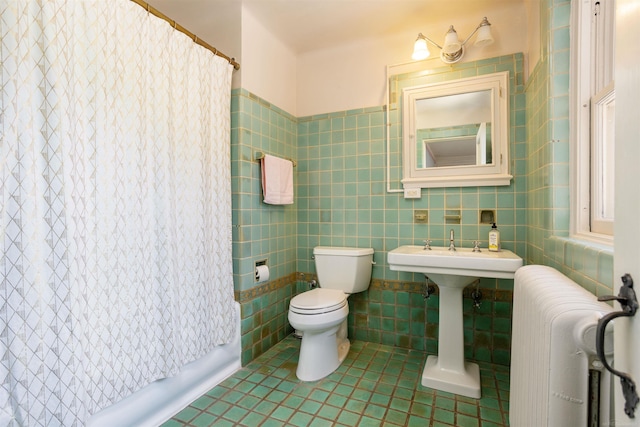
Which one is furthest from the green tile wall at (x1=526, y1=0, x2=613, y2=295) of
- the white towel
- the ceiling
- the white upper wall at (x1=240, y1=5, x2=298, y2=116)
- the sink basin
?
the white upper wall at (x1=240, y1=5, x2=298, y2=116)

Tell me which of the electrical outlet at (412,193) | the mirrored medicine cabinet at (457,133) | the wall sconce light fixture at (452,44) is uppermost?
the wall sconce light fixture at (452,44)

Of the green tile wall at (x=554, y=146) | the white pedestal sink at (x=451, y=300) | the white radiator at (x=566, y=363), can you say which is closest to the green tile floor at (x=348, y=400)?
the white pedestal sink at (x=451, y=300)

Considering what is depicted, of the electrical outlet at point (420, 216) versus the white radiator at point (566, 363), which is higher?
the electrical outlet at point (420, 216)

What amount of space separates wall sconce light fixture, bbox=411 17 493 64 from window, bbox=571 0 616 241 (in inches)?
22.3

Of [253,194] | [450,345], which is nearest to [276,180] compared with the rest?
[253,194]

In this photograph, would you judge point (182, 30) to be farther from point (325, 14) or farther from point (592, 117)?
point (592, 117)

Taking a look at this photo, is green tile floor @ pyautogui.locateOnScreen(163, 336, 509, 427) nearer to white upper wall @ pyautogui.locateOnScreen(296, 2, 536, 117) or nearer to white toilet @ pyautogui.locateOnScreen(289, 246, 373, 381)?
white toilet @ pyautogui.locateOnScreen(289, 246, 373, 381)

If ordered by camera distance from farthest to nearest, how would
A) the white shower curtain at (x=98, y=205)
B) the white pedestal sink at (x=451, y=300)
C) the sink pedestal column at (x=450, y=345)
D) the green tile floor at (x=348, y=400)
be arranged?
the sink pedestal column at (x=450, y=345), the white pedestal sink at (x=451, y=300), the green tile floor at (x=348, y=400), the white shower curtain at (x=98, y=205)

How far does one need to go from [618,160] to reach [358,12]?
6.16 feet

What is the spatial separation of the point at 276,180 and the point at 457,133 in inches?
51.0

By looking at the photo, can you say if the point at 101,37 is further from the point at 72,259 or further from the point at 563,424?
the point at 563,424

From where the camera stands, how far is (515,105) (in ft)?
6.08

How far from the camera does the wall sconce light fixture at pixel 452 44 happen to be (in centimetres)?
178

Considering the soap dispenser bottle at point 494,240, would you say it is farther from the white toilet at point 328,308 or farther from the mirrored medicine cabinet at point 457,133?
the white toilet at point 328,308
